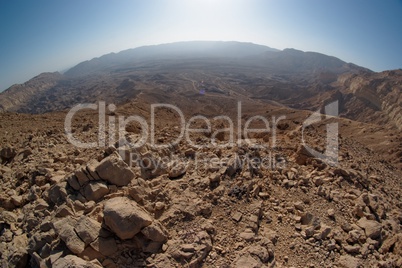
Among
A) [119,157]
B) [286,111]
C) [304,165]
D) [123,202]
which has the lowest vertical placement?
[286,111]

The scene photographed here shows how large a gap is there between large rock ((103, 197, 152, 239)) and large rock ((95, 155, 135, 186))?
115 centimetres

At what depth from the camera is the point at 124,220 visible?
4629mm

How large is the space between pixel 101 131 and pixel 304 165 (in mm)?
7142

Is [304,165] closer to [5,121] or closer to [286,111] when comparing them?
[5,121]

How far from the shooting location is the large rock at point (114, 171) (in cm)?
587

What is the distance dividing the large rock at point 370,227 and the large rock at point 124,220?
16.7 ft

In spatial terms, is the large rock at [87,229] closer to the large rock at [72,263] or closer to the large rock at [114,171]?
the large rock at [72,263]

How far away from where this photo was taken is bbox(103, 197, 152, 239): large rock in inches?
181

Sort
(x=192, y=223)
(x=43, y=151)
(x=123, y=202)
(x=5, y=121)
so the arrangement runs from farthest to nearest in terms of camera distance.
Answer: (x=5, y=121) → (x=43, y=151) → (x=192, y=223) → (x=123, y=202)

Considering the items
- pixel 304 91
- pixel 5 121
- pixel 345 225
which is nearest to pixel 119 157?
pixel 345 225

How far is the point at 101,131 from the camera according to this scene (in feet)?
29.3

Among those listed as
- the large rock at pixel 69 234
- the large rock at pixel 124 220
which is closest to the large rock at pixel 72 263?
the large rock at pixel 69 234

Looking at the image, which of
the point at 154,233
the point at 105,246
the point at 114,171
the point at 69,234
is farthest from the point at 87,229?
the point at 114,171

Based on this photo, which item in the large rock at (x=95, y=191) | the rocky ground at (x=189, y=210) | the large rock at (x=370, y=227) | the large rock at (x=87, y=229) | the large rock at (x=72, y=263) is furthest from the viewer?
the large rock at (x=370, y=227)
